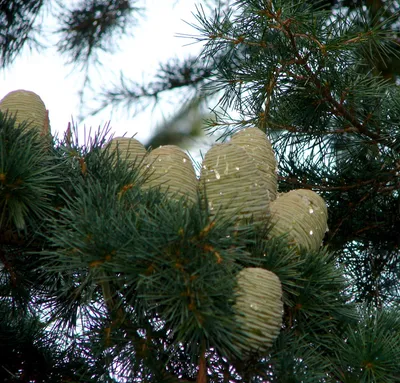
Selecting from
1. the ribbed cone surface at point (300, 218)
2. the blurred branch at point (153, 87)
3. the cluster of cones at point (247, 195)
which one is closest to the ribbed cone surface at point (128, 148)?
the cluster of cones at point (247, 195)

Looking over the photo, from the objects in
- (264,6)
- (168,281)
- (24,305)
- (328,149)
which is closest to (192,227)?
(168,281)

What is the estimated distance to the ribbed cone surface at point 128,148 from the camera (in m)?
0.59

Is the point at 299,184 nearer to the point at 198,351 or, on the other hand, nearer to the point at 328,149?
the point at 328,149

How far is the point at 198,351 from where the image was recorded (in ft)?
1.55

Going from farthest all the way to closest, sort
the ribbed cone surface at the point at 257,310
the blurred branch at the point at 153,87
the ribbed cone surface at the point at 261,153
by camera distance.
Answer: the blurred branch at the point at 153,87 < the ribbed cone surface at the point at 261,153 < the ribbed cone surface at the point at 257,310

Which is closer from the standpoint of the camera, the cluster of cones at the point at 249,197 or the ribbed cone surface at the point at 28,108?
the cluster of cones at the point at 249,197


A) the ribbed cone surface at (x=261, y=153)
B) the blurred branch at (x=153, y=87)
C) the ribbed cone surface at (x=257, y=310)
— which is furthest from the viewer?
the blurred branch at (x=153, y=87)

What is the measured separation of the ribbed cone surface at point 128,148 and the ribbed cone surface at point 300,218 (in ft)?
0.43

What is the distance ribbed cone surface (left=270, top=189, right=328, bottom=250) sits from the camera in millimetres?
546

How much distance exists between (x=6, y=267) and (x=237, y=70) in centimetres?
47

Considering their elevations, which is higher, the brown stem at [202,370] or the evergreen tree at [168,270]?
the evergreen tree at [168,270]

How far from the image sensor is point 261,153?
0.59 m

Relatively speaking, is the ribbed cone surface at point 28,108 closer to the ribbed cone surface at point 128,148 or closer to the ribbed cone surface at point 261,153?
the ribbed cone surface at point 128,148

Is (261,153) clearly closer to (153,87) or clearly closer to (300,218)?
(300,218)
